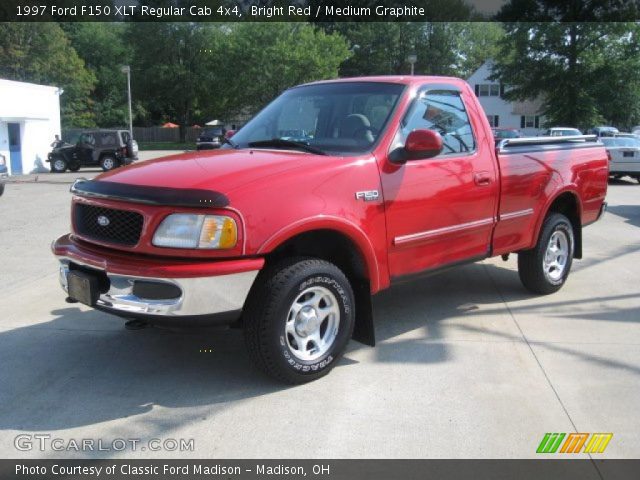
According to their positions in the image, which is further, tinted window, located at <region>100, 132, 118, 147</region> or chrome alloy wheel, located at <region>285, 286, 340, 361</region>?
tinted window, located at <region>100, 132, 118, 147</region>

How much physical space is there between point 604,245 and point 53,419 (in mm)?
7742

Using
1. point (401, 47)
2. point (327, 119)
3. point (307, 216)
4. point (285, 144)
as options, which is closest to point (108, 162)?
point (327, 119)

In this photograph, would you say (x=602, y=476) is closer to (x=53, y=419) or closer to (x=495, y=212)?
(x=495, y=212)

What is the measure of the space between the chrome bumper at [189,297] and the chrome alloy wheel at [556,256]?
11.9 feet

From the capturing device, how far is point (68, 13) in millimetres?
58062

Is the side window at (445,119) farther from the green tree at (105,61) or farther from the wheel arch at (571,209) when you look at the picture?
the green tree at (105,61)

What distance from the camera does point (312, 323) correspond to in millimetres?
3998

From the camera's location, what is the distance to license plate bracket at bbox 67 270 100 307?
12.1 ft

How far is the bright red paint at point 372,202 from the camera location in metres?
3.55

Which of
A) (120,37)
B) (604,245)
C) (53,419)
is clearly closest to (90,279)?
(53,419)

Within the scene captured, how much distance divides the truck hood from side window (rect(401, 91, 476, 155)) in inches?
36.0

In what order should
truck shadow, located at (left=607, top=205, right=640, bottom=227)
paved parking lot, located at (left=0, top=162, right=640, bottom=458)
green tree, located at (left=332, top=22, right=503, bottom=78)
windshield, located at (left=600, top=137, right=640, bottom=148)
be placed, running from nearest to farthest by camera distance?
1. paved parking lot, located at (left=0, top=162, right=640, bottom=458)
2. truck shadow, located at (left=607, top=205, right=640, bottom=227)
3. windshield, located at (left=600, top=137, right=640, bottom=148)
4. green tree, located at (left=332, top=22, right=503, bottom=78)

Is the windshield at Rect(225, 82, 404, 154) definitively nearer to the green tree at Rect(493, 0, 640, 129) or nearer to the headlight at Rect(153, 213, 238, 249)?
the headlight at Rect(153, 213, 238, 249)

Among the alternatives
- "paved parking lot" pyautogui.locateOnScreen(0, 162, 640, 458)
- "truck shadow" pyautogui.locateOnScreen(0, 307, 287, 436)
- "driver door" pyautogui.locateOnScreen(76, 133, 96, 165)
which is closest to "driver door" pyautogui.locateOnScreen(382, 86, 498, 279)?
"paved parking lot" pyautogui.locateOnScreen(0, 162, 640, 458)
